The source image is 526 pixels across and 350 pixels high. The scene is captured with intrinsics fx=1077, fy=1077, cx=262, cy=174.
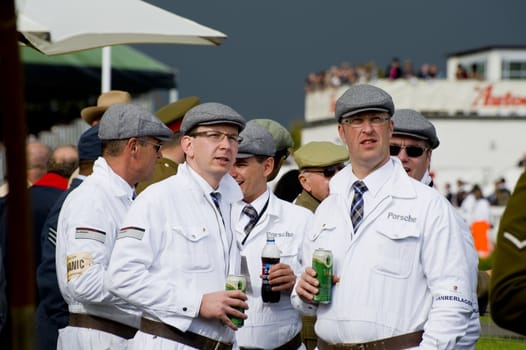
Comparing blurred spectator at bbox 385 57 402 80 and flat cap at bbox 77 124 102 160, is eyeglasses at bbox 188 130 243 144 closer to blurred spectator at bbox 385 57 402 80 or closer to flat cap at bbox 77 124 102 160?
flat cap at bbox 77 124 102 160

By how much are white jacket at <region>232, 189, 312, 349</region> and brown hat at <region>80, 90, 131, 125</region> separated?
2172 mm

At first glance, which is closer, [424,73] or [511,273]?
[511,273]

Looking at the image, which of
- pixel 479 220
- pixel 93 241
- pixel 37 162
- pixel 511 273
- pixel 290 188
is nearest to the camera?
pixel 511 273

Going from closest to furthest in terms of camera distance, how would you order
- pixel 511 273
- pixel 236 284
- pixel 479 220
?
pixel 511 273
pixel 236 284
pixel 479 220

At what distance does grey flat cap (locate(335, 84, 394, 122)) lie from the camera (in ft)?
17.4

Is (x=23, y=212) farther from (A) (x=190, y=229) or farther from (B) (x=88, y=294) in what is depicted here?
(B) (x=88, y=294)

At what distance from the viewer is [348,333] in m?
5.02

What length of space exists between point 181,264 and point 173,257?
0.17ft

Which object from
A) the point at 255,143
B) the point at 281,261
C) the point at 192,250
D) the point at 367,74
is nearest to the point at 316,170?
the point at 255,143

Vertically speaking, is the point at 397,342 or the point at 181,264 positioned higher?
the point at 181,264

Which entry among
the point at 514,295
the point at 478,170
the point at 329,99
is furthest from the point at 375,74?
the point at 514,295

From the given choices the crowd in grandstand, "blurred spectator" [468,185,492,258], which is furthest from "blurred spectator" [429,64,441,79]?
"blurred spectator" [468,185,492,258]

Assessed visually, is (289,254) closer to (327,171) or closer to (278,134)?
(327,171)

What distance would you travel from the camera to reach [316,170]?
7.73 metres
